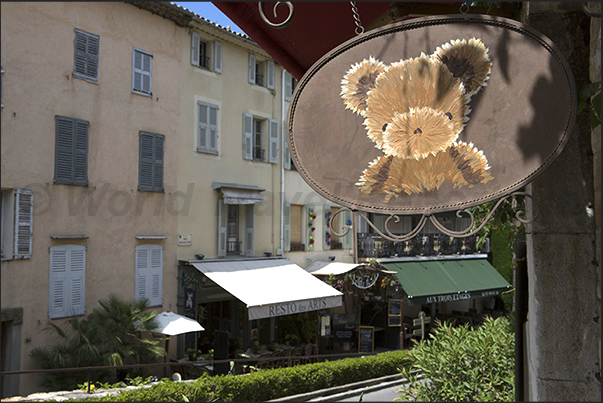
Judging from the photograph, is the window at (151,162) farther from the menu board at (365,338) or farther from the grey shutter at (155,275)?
the menu board at (365,338)

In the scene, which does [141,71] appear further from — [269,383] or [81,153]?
[269,383]

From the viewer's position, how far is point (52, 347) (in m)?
10.2

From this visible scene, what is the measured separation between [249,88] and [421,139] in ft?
45.2

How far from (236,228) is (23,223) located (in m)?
5.86

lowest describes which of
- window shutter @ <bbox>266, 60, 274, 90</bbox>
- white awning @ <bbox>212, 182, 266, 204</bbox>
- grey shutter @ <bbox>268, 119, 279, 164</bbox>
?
white awning @ <bbox>212, 182, 266, 204</bbox>

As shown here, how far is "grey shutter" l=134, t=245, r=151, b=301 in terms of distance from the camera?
12.2 m

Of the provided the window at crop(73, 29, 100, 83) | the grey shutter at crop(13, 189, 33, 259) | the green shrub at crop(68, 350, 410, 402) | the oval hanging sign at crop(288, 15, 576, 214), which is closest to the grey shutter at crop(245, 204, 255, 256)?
the green shrub at crop(68, 350, 410, 402)

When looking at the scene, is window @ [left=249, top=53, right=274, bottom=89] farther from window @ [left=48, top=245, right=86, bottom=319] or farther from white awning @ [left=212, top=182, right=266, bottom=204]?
window @ [left=48, top=245, right=86, bottom=319]

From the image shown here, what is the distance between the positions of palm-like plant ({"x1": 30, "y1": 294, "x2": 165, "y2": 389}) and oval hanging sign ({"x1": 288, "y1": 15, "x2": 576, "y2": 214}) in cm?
888

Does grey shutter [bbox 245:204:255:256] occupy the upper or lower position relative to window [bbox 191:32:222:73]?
lower

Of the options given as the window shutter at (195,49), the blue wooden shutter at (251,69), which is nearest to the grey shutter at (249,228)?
the blue wooden shutter at (251,69)

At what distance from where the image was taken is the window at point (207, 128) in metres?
13.9

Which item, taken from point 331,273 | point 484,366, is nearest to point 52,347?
point 331,273

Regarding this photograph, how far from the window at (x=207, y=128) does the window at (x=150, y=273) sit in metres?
2.94
